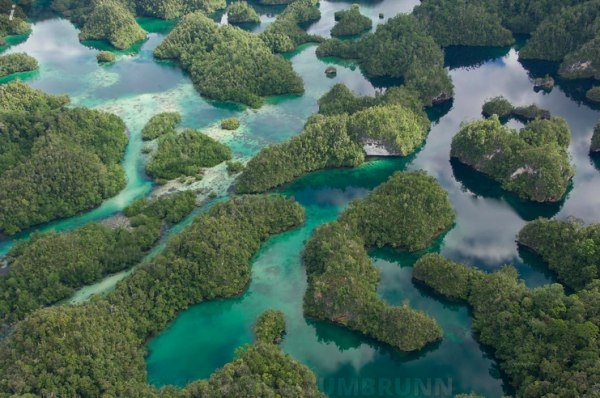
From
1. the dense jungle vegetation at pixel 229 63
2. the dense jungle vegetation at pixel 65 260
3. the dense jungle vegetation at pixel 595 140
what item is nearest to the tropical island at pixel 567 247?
the dense jungle vegetation at pixel 595 140

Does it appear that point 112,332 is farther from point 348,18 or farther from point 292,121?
point 348,18

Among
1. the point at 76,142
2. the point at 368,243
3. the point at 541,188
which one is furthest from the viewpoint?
the point at 76,142

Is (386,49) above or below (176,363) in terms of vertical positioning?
above

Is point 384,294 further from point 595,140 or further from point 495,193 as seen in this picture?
point 595,140

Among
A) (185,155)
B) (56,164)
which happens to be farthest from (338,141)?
(56,164)

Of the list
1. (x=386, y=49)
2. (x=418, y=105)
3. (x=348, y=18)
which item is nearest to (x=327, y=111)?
(x=418, y=105)
